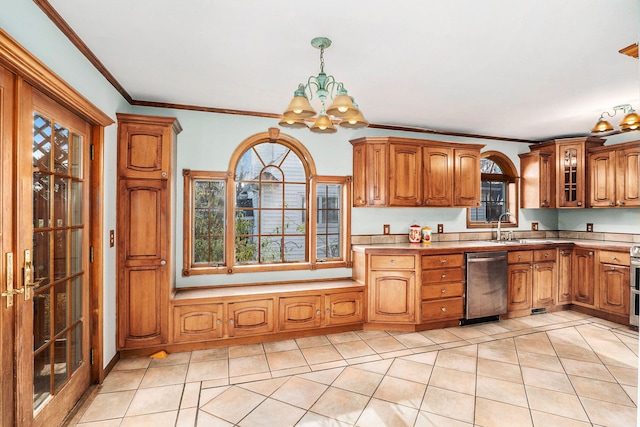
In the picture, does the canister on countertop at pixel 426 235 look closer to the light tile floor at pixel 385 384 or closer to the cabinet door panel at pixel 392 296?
the cabinet door panel at pixel 392 296

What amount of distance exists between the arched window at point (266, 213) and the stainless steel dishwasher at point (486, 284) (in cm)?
152

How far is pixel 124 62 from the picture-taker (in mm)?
2705

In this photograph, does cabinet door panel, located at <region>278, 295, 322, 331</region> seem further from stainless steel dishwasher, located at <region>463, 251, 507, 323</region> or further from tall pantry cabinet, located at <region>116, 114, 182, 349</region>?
stainless steel dishwasher, located at <region>463, 251, 507, 323</region>

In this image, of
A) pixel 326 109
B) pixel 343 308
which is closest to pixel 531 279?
pixel 343 308

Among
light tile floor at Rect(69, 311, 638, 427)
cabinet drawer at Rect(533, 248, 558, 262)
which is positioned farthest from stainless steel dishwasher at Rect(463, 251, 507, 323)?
cabinet drawer at Rect(533, 248, 558, 262)

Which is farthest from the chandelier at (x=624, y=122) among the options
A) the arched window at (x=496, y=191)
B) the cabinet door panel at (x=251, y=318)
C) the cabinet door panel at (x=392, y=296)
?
the cabinet door panel at (x=251, y=318)

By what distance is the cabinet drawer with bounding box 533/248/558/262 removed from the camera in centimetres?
464

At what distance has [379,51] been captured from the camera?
2.49m

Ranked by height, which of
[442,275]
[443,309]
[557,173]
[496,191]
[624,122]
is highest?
[624,122]

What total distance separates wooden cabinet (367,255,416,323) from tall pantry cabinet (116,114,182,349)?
2204 millimetres

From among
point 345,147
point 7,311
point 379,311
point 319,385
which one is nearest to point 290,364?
point 319,385

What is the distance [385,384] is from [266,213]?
7.47 ft

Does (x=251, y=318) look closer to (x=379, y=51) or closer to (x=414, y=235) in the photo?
(x=414, y=235)

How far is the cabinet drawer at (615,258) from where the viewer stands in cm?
420
